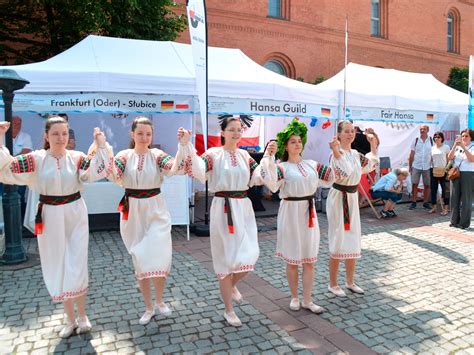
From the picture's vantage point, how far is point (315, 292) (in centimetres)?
461

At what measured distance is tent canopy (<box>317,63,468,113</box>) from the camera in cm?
953

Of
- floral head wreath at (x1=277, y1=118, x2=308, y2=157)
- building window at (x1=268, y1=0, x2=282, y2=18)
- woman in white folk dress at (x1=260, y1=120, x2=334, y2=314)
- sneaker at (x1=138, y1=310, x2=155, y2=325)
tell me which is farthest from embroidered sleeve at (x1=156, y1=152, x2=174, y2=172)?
building window at (x1=268, y1=0, x2=282, y2=18)

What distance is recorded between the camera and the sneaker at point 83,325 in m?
3.63

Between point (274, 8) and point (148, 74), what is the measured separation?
14048 mm

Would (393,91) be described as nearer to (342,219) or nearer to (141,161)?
(342,219)

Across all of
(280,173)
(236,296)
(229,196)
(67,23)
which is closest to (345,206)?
(280,173)

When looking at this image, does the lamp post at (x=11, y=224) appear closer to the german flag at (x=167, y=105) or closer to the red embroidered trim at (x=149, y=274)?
the german flag at (x=167, y=105)

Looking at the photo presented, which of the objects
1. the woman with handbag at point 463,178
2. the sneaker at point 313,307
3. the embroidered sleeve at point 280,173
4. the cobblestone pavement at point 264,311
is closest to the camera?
the cobblestone pavement at point 264,311

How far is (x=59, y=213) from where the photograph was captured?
3402mm

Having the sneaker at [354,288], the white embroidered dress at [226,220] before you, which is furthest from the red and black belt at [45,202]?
the sneaker at [354,288]

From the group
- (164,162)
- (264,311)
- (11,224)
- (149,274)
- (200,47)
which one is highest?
(200,47)

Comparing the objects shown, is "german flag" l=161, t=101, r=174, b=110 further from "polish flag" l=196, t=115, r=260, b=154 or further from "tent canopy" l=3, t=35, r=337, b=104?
"polish flag" l=196, t=115, r=260, b=154

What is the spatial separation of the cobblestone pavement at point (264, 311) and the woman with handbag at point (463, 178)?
5.63 feet

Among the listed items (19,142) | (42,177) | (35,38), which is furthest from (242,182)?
(35,38)
